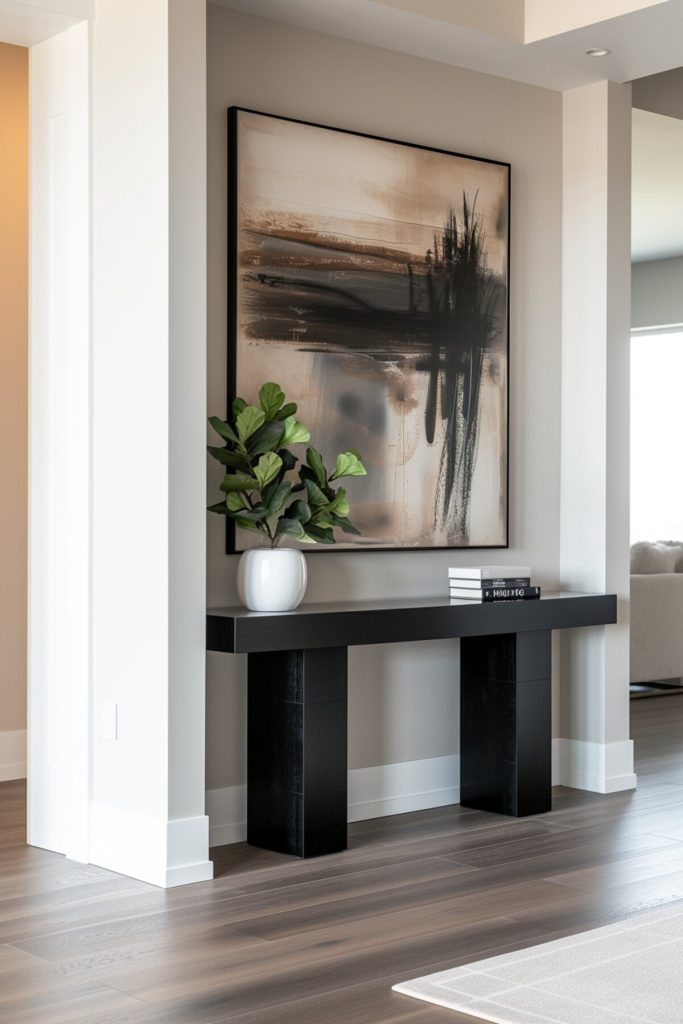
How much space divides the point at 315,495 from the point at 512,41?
6.09 feet

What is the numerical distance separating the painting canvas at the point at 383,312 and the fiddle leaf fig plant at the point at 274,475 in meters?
0.22

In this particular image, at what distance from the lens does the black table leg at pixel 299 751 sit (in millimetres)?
4098

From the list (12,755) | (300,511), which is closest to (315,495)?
(300,511)

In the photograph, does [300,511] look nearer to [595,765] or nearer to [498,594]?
[498,594]

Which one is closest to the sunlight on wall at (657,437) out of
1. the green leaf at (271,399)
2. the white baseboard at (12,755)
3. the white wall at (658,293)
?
the white wall at (658,293)

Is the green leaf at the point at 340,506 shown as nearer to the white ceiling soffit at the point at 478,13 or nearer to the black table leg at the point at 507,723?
the black table leg at the point at 507,723

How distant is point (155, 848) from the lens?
3.82 metres

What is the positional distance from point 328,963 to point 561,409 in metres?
2.83

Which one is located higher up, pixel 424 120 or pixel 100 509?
pixel 424 120

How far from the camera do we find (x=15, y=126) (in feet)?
18.1

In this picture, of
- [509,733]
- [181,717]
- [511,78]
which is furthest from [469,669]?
[511,78]

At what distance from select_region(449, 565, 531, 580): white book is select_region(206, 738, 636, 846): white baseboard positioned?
734 millimetres

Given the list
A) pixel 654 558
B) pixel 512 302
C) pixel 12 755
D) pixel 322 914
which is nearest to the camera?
pixel 322 914

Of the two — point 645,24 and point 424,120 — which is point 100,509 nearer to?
point 424,120
